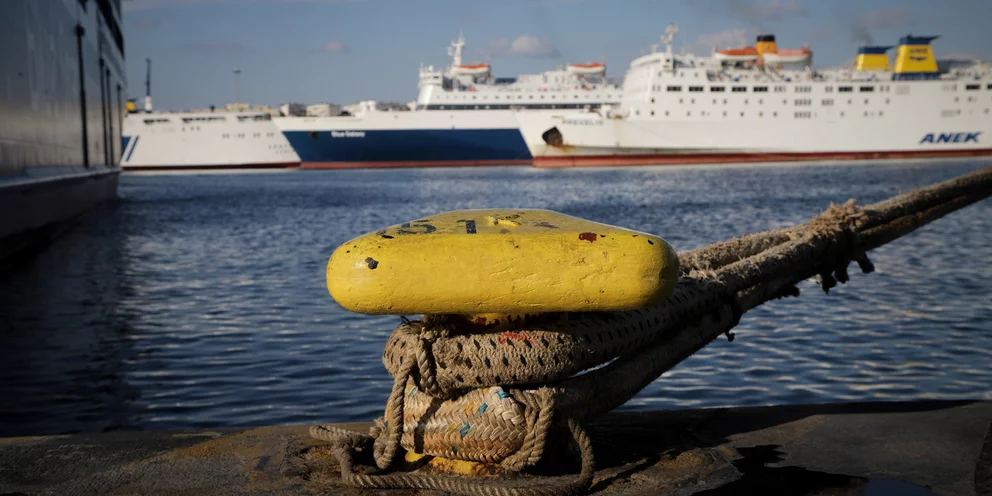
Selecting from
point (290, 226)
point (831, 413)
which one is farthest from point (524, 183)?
point (831, 413)

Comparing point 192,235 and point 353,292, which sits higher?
point 353,292

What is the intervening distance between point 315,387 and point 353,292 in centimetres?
362

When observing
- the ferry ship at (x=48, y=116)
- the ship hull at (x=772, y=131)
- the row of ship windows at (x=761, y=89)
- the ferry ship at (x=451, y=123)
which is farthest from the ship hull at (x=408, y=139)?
the ferry ship at (x=48, y=116)

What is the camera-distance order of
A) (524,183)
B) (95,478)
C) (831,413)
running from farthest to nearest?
(524,183) → (831,413) → (95,478)

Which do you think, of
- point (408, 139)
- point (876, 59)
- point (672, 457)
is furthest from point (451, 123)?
point (672, 457)

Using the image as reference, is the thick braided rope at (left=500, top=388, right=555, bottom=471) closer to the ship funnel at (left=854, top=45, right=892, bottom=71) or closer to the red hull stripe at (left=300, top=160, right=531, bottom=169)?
the red hull stripe at (left=300, top=160, right=531, bottom=169)

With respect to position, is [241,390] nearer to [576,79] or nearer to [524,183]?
[524,183]

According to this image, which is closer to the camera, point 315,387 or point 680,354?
point 680,354

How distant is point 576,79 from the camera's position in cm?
6400

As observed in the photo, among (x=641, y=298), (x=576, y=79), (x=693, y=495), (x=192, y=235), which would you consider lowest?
(x=192, y=235)

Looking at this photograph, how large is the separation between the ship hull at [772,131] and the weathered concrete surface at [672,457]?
4991 cm

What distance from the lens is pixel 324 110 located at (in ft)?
220

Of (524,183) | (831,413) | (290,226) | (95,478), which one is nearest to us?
(95,478)

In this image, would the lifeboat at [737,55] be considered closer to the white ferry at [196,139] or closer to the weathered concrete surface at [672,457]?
the white ferry at [196,139]
